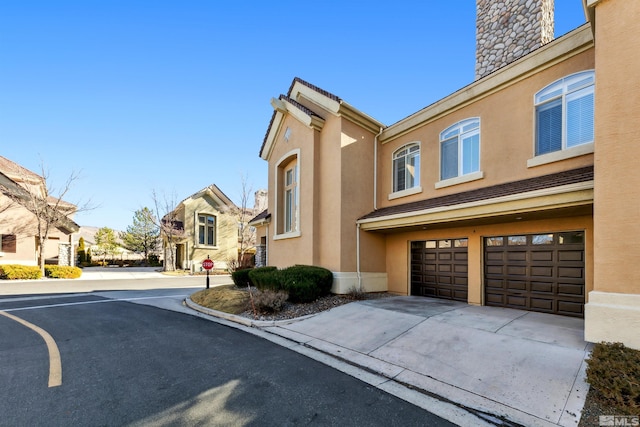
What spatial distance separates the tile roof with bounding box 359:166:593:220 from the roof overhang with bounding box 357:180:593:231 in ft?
0.58

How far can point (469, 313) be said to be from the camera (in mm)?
8352

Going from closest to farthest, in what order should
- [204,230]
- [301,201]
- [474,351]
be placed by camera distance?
1. [474,351]
2. [301,201]
3. [204,230]

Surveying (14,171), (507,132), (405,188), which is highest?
(14,171)

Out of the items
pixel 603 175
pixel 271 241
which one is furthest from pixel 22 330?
pixel 603 175

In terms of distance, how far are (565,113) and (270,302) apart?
977cm

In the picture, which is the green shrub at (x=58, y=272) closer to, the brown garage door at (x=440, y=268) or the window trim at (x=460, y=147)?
the brown garage door at (x=440, y=268)

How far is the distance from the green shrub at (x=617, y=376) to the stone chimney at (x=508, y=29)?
1486cm

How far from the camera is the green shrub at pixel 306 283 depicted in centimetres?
1016

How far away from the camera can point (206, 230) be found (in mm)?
31797

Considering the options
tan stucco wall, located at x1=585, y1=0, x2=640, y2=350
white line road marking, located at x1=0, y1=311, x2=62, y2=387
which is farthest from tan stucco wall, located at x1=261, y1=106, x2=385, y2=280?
white line road marking, located at x1=0, y1=311, x2=62, y2=387

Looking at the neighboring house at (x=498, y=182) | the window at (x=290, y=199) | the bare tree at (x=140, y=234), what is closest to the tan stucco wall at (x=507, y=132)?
the neighboring house at (x=498, y=182)

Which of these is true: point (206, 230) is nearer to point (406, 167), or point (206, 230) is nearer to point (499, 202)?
point (406, 167)

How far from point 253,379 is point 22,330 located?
23.4ft
